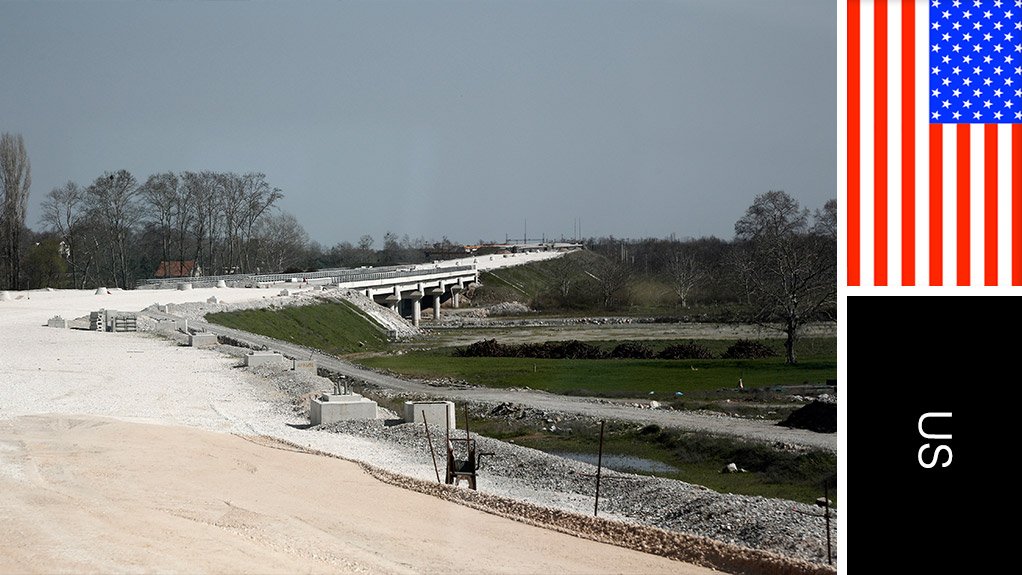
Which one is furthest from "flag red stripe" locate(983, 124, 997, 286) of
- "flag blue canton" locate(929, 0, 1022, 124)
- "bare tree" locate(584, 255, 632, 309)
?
"bare tree" locate(584, 255, 632, 309)

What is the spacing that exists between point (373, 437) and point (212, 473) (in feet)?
27.7

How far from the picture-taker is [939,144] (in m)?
13.0

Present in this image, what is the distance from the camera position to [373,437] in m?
30.9

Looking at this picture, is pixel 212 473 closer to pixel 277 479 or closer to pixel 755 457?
pixel 277 479

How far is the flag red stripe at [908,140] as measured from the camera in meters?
A: 13.1

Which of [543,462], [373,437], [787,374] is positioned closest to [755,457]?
[543,462]

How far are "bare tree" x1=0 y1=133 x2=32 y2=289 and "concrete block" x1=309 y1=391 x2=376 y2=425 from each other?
57.3 m

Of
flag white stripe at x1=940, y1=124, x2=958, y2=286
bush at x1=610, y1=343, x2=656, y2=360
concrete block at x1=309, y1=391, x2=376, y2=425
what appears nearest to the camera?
flag white stripe at x1=940, y1=124, x2=958, y2=286

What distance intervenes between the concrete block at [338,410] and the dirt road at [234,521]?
668 cm

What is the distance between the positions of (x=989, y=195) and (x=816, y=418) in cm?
2102

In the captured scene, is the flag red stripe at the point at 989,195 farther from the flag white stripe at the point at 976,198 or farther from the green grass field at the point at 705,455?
the green grass field at the point at 705,455

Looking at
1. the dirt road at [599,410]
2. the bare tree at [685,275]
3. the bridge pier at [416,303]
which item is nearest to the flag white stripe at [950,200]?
the dirt road at [599,410]

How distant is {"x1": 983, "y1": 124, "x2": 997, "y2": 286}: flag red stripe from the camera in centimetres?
1294

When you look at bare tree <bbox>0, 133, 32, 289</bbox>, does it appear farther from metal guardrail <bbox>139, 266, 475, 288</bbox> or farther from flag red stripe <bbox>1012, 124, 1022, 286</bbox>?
flag red stripe <bbox>1012, 124, 1022, 286</bbox>
